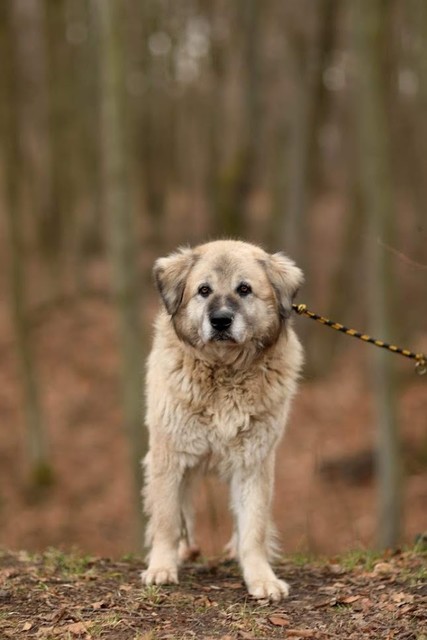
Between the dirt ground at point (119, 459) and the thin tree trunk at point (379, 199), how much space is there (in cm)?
92

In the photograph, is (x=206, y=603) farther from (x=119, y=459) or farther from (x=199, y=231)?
(x=199, y=231)

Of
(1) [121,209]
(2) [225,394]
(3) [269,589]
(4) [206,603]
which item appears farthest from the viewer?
(1) [121,209]

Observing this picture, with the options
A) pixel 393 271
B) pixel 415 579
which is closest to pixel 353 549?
pixel 415 579

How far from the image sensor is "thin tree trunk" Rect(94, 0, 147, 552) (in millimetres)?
10102

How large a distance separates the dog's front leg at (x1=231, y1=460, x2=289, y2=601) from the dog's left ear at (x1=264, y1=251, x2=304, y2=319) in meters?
0.96

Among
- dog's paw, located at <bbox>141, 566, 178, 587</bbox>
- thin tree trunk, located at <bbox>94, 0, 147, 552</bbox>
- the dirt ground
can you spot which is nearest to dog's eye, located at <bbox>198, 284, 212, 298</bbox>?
dog's paw, located at <bbox>141, 566, 178, 587</bbox>

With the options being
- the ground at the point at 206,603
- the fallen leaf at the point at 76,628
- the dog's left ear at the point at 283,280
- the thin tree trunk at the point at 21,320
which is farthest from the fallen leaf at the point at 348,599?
the thin tree trunk at the point at 21,320

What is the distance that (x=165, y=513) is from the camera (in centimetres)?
561

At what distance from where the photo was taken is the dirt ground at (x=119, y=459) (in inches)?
507

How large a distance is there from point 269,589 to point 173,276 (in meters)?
1.96

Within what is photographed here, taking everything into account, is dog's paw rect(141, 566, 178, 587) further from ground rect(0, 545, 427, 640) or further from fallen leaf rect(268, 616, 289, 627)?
fallen leaf rect(268, 616, 289, 627)

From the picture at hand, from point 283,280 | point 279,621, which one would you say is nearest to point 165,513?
point 279,621

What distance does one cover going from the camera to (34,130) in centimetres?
2780

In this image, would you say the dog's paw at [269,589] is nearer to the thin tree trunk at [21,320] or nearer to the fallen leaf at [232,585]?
the fallen leaf at [232,585]
